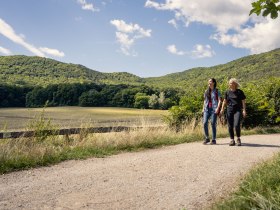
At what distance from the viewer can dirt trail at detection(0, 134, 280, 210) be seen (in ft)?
17.0

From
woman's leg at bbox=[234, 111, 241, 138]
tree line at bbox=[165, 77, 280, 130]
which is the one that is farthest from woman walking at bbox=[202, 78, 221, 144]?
tree line at bbox=[165, 77, 280, 130]

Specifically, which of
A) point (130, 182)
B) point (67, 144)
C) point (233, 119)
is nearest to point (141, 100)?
point (233, 119)

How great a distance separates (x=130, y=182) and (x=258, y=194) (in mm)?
2745

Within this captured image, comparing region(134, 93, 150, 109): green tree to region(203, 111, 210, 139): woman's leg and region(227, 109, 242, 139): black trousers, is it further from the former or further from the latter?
region(227, 109, 242, 139): black trousers

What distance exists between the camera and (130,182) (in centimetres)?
631

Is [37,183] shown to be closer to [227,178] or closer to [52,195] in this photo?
[52,195]

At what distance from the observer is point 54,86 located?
3556 inches

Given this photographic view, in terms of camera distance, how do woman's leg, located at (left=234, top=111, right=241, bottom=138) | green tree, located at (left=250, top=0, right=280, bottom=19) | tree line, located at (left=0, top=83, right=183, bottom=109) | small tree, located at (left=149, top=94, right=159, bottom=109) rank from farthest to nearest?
tree line, located at (left=0, top=83, right=183, bottom=109), small tree, located at (left=149, top=94, right=159, bottom=109), woman's leg, located at (left=234, top=111, right=241, bottom=138), green tree, located at (left=250, top=0, right=280, bottom=19)

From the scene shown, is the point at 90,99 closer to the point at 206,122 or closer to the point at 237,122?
the point at 206,122

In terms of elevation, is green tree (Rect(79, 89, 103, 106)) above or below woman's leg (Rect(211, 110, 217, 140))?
above

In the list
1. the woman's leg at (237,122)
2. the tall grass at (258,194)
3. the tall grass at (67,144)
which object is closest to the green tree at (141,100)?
the tall grass at (67,144)

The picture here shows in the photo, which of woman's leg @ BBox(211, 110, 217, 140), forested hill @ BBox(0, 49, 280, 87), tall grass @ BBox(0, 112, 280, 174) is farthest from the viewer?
forested hill @ BBox(0, 49, 280, 87)

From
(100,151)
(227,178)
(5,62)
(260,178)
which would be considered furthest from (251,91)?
(5,62)

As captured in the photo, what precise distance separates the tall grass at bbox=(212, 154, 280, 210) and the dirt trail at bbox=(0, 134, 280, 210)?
0.63 m
